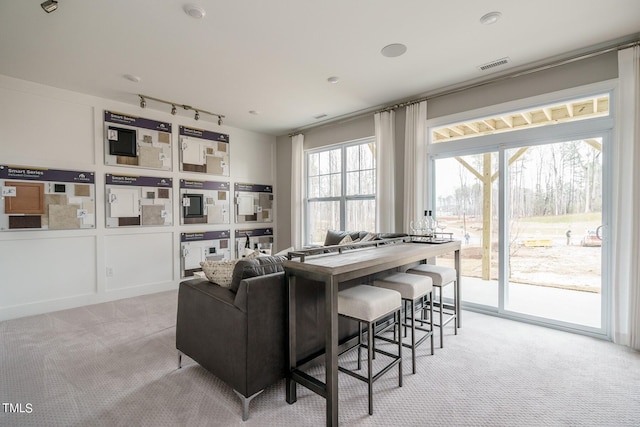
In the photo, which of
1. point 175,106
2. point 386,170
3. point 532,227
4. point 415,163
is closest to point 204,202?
point 175,106

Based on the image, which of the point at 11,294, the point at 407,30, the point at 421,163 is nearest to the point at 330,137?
the point at 421,163

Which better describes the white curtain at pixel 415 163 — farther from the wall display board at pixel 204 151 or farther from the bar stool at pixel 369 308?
the wall display board at pixel 204 151

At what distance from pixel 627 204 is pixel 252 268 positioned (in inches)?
132

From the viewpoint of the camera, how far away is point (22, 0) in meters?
2.16

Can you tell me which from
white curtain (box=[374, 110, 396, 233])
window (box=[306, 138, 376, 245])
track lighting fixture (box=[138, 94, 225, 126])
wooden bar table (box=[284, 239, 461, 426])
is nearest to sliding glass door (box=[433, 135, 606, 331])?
white curtain (box=[374, 110, 396, 233])

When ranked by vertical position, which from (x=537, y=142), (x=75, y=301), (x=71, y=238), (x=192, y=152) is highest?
Result: (x=192, y=152)

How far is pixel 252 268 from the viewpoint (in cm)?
197

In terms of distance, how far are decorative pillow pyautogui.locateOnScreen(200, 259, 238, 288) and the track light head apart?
7.20 ft

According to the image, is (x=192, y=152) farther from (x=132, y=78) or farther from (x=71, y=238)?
(x=71, y=238)

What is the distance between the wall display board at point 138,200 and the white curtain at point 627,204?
217 inches

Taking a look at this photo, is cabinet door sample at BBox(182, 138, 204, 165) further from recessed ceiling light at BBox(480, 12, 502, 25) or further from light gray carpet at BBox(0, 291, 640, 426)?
recessed ceiling light at BBox(480, 12, 502, 25)

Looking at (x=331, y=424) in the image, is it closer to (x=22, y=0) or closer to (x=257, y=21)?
(x=257, y=21)

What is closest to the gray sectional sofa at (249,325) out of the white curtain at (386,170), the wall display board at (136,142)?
the white curtain at (386,170)

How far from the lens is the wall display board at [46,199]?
341cm
